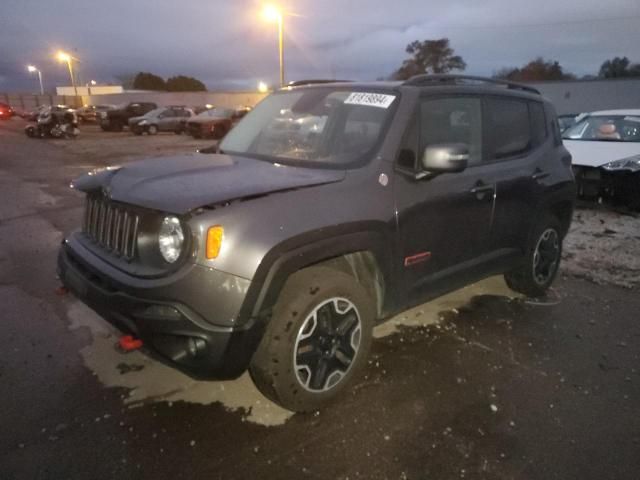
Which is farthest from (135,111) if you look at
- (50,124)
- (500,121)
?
(500,121)

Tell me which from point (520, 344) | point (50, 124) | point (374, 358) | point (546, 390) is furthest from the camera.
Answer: point (50, 124)

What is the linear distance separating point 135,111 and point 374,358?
1187 inches

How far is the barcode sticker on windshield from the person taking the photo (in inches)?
125

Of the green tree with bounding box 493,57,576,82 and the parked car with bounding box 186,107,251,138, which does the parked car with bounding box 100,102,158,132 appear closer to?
the parked car with bounding box 186,107,251,138

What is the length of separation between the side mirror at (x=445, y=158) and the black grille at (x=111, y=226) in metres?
1.74

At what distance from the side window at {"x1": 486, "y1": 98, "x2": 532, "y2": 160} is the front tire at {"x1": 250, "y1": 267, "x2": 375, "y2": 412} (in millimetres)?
1827

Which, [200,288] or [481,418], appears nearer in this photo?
[200,288]

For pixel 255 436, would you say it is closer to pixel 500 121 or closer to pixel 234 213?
pixel 234 213

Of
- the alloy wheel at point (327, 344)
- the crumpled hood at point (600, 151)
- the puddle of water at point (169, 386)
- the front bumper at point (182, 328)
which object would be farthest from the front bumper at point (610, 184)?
the front bumper at point (182, 328)

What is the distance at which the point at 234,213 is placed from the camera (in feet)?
7.55

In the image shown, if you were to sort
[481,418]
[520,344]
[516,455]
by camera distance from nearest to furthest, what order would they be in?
[516,455]
[481,418]
[520,344]

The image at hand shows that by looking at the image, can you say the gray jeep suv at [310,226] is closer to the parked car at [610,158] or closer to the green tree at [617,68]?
the parked car at [610,158]

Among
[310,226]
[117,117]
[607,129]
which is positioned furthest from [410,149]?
[117,117]

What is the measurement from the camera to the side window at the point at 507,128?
12.4ft
